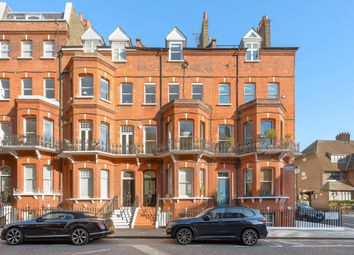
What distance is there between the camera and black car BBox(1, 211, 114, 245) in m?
14.3

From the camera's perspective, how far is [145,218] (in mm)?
21766

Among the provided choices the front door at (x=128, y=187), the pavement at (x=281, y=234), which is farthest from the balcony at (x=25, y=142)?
the pavement at (x=281, y=234)

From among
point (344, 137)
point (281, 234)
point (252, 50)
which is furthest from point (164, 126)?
point (344, 137)

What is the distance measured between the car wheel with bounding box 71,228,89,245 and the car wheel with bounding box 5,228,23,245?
2210 mm

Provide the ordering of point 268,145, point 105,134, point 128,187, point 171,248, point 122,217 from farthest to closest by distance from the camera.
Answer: point 128,187 < point 105,134 < point 268,145 < point 122,217 < point 171,248

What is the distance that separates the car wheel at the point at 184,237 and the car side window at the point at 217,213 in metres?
1.21

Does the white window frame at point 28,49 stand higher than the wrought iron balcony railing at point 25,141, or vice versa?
the white window frame at point 28,49

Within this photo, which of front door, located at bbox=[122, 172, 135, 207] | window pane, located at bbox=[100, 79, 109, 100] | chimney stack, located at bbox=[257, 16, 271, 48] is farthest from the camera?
chimney stack, located at bbox=[257, 16, 271, 48]

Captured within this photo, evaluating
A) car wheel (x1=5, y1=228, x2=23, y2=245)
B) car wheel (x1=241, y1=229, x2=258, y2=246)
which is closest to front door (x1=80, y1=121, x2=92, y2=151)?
car wheel (x1=5, y1=228, x2=23, y2=245)

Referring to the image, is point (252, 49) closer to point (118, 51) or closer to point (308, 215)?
point (118, 51)

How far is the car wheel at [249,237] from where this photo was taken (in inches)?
562

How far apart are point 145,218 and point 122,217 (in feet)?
4.73

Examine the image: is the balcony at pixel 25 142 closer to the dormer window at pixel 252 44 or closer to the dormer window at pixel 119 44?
the dormer window at pixel 119 44

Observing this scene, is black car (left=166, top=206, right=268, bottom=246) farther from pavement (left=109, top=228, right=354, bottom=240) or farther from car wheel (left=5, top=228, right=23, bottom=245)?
car wheel (left=5, top=228, right=23, bottom=245)
